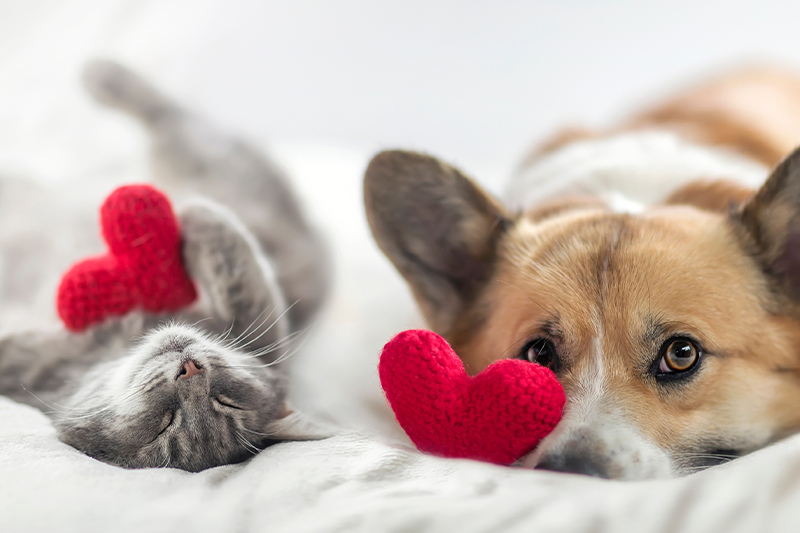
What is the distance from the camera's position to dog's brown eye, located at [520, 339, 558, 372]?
1.32m

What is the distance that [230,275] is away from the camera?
5.18 feet

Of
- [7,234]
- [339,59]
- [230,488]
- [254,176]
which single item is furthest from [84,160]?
[230,488]

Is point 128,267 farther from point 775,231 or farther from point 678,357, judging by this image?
point 775,231

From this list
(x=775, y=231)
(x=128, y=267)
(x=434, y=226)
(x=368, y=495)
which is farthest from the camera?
(x=434, y=226)

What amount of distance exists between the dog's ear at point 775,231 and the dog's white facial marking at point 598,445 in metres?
0.49

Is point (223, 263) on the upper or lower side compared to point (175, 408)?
upper

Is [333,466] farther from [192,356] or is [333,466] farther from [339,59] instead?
[339,59]

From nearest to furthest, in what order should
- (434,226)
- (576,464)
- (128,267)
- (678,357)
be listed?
(576,464), (678,357), (128,267), (434,226)

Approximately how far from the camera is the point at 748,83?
2770mm

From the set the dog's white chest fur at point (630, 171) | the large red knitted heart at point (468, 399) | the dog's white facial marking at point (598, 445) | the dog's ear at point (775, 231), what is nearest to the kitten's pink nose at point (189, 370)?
the large red knitted heart at point (468, 399)

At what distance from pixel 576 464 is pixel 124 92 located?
1913mm

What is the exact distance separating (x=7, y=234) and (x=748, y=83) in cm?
289

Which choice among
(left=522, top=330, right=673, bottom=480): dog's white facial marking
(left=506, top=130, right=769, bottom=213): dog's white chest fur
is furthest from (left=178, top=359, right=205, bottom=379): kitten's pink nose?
(left=506, top=130, right=769, bottom=213): dog's white chest fur

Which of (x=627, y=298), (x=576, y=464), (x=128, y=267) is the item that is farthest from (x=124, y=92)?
(x=576, y=464)
